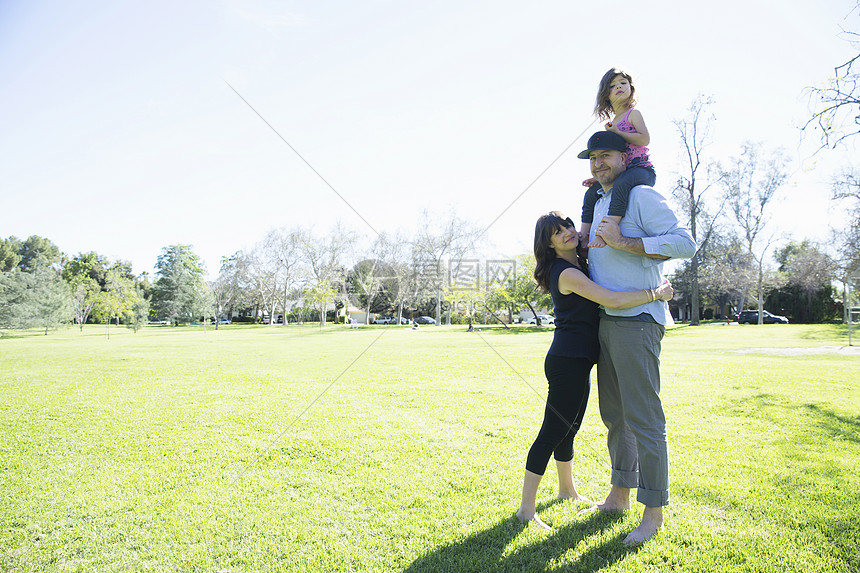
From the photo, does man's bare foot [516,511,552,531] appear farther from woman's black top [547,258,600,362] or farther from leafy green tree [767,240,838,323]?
leafy green tree [767,240,838,323]

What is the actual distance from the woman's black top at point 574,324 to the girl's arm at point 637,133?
0.74 meters

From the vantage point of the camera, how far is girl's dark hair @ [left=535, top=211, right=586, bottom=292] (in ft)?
8.32

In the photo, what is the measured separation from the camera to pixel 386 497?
2.79m

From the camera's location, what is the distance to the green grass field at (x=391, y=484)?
214cm

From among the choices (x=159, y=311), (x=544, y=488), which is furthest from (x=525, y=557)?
(x=159, y=311)

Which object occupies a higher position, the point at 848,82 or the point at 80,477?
the point at 848,82

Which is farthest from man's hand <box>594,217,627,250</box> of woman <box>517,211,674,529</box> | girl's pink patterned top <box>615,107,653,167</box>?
girl's pink patterned top <box>615,107,653,167</box>

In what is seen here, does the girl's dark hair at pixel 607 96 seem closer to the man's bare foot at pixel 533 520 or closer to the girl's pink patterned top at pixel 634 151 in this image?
the girl's pink patterned top at pixel 634 151

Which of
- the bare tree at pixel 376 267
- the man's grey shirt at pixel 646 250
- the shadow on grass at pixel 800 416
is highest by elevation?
the bare tree at pixel 376 267

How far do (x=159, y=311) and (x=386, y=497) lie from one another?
5612 centimetres

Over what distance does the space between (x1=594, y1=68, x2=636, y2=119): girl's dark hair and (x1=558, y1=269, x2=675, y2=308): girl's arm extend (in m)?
1.07

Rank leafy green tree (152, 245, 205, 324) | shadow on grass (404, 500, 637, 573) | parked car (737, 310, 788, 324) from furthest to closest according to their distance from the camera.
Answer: leafy green tree (152, 245, 205, 324)
parked car (737, 310, 788, 324)
shadow on grass (404, 500, 637, 573)

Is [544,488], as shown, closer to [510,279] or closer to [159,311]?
[510,279]

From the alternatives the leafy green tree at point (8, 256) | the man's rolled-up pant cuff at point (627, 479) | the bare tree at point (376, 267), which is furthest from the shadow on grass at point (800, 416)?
the leafy green tree at point (8, 256)
